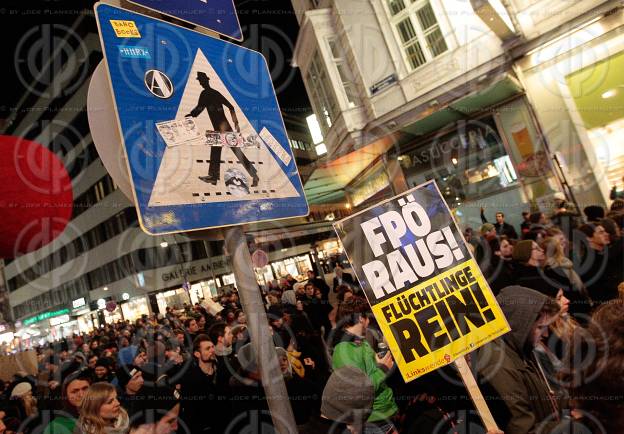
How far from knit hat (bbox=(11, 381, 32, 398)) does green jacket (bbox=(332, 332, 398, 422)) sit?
20.8 feet

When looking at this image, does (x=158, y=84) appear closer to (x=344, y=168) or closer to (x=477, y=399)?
(x=477, y=399)

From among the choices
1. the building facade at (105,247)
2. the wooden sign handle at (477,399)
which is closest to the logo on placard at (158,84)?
the wooden sign handle at (477,399)

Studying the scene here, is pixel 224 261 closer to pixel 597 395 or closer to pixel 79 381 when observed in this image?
pixel 79 381

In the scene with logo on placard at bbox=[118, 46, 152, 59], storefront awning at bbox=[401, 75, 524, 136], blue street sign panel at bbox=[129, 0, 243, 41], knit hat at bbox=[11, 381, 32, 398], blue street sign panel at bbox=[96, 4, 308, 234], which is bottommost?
knit hat at bbox=[11, 381, 32, 398]

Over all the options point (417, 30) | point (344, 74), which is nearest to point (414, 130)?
point (417, 30)

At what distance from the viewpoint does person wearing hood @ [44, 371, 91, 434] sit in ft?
15.6

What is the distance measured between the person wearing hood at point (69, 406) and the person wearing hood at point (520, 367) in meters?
4.82

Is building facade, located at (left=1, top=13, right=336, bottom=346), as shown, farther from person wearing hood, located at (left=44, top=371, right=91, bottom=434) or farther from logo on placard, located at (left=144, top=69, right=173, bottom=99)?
logo on placard, located at (left=144, top=69, right=173, bottom=99)

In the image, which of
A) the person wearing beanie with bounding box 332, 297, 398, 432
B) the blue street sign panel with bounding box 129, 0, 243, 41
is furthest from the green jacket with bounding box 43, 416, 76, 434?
the blue street sign panel with bounding box 129, 0, 243, 41

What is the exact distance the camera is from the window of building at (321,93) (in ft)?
52.8

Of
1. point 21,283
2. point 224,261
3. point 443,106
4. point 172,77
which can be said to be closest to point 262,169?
point 172,77

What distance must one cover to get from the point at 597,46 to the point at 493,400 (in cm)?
1036

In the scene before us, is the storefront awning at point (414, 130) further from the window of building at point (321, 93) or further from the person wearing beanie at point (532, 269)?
the person wearing beanie at point (532, 269)

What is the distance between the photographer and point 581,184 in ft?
33.5
